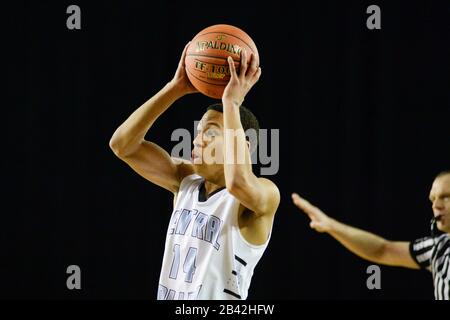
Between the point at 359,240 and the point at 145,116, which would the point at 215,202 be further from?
the point at 359,240

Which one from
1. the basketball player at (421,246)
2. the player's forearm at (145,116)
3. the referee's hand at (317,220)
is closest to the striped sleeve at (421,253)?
the basketball player at (421,246)

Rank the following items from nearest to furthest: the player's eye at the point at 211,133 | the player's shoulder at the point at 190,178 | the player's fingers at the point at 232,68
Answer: the player's fingers at the point at 232,68 < the player's eye at the point at 211,133 < the player's shoulder at the point at 190,178

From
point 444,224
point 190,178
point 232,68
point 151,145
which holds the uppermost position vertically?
point 232,68

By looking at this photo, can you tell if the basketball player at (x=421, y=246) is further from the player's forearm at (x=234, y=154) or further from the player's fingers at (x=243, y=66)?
the player's fingers at (x=243, y=66)

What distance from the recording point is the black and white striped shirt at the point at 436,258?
185 cm

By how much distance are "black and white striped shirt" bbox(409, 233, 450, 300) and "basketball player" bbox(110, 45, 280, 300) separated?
1.46 ft

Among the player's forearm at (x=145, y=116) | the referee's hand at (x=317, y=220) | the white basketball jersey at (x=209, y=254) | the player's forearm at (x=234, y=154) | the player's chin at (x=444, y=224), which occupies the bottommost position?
the white basketball jersey at (x=209, y=254)

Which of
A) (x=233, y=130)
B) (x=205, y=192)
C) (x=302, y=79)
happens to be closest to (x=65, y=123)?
(x=302, y=79)

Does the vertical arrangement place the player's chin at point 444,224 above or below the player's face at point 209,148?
below

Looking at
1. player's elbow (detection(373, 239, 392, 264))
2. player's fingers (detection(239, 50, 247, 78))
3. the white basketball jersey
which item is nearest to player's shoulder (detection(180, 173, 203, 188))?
the white basketball jersey

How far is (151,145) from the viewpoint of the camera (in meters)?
2.35

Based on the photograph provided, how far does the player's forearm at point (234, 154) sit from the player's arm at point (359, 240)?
0.85ft

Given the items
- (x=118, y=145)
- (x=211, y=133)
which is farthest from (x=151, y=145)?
(x=211, y=133)

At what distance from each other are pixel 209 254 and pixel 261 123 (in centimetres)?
144
